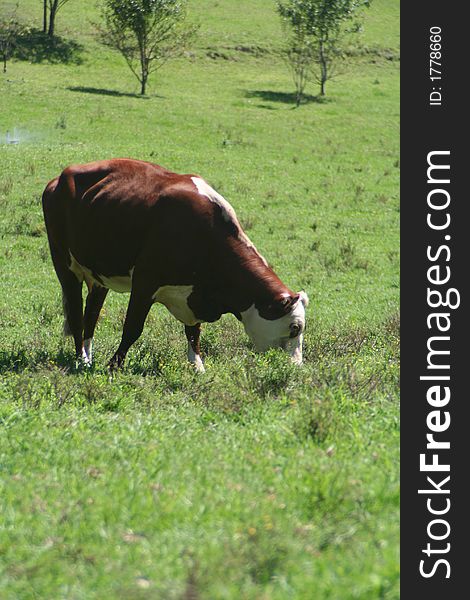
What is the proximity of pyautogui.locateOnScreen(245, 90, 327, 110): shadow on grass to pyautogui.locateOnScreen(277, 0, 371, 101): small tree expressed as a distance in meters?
1.40

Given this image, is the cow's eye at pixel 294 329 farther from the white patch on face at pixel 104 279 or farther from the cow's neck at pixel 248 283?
the white patch on face at pixel 104 279

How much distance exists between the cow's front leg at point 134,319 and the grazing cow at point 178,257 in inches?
0.5

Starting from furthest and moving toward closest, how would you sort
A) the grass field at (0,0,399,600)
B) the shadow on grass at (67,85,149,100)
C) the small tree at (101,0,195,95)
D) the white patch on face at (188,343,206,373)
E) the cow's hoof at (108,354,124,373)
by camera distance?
the small tree at (101,0,195,95) → the shadow on grass at (67,85,149,100) → the white patch on face at (188,343,206,373) → the cow's hoof at (108,354,124,373) → the grass field at (0,0,399,600)

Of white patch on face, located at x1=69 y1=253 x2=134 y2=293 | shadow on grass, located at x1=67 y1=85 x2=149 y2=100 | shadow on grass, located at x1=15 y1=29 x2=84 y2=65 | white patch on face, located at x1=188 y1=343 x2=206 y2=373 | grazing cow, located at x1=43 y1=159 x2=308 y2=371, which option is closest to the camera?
grazing cow, located at x1=43 y1=159 x2=308 y2=371

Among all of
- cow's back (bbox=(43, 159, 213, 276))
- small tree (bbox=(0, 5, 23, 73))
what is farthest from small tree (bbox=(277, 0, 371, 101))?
cow's back (bbox=(43, 159, 213, 276))

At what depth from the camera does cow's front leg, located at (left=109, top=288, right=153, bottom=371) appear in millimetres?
10617

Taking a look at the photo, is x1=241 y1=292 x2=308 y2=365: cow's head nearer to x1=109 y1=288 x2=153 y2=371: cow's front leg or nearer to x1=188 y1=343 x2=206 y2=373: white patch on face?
x1=188 y1=343 x2=206 y2=373: white patch on face

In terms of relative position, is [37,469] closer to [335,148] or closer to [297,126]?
[335,148]

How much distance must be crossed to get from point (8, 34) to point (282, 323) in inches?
1787

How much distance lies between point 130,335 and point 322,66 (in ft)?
148

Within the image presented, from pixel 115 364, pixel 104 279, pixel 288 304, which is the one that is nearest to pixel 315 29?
pixel 104 279

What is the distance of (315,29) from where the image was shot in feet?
172

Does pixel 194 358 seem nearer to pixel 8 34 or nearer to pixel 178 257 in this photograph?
pixel 178 257

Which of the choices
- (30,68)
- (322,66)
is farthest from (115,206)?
(322,66)
